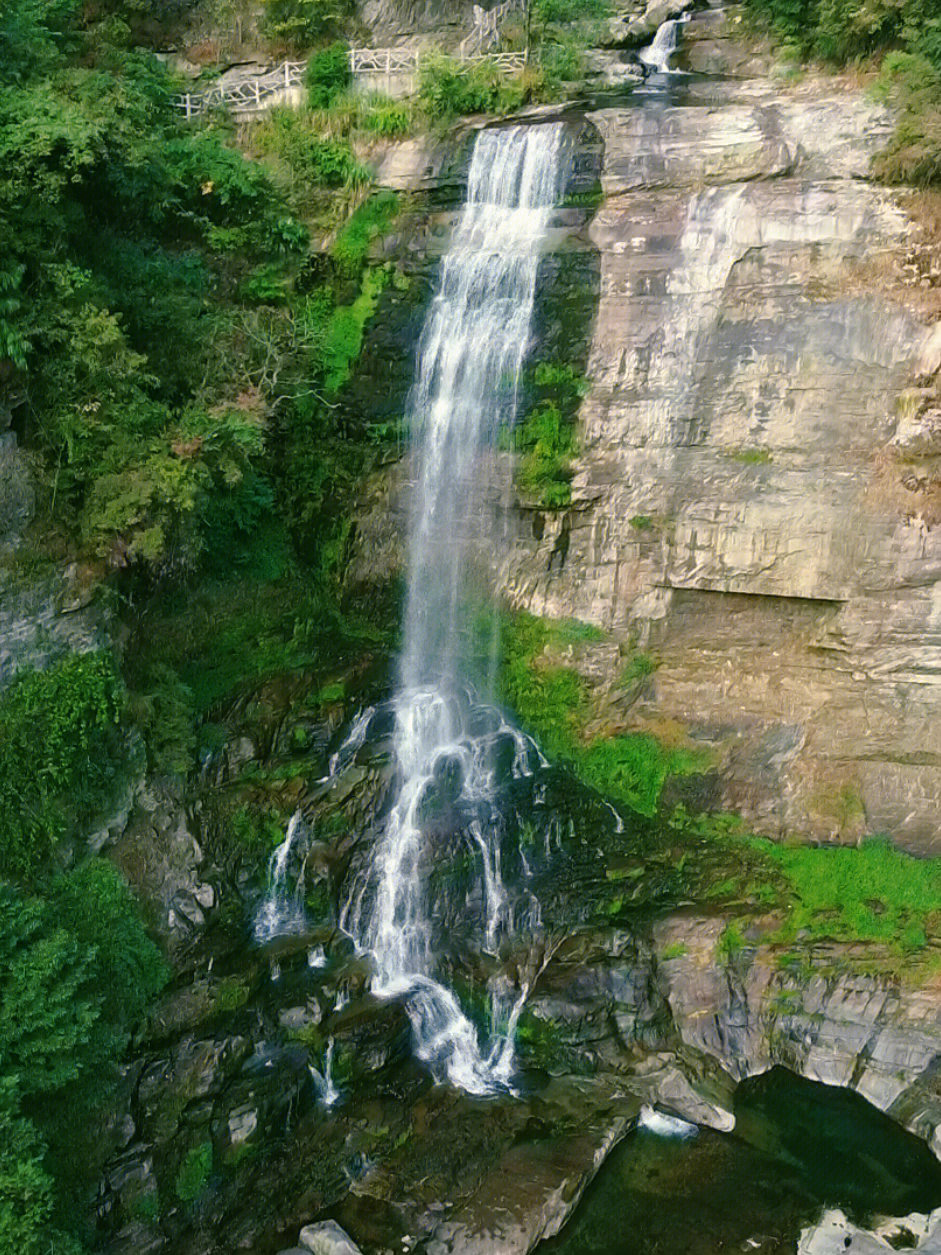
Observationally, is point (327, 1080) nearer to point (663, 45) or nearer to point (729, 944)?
point (729, 944)

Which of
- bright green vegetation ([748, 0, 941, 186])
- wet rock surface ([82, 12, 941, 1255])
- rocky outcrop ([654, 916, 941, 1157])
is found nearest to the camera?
wet rock surface ([82, 12, 941, 1255])

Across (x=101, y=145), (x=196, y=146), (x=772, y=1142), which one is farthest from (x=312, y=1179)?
(x=196, y=146)

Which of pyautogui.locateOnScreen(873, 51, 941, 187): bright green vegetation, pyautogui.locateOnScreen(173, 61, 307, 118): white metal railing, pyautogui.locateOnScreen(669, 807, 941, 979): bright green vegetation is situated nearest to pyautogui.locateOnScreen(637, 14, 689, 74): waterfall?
pyautogui.locateOnScreen(873, 51, 941, 187): bright green vegetation

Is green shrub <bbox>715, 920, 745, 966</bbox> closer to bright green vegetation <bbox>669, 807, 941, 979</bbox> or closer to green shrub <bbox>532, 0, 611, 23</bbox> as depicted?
bright green vegetation <bbox>669, 807, 941, 979</bbox>

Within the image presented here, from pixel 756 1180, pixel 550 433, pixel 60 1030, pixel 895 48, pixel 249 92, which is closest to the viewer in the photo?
pixel 60 1030

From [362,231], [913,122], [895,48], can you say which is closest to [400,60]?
[362,231]

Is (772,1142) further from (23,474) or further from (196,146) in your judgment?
(196,146)

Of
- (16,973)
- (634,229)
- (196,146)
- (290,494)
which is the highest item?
(196,146)
